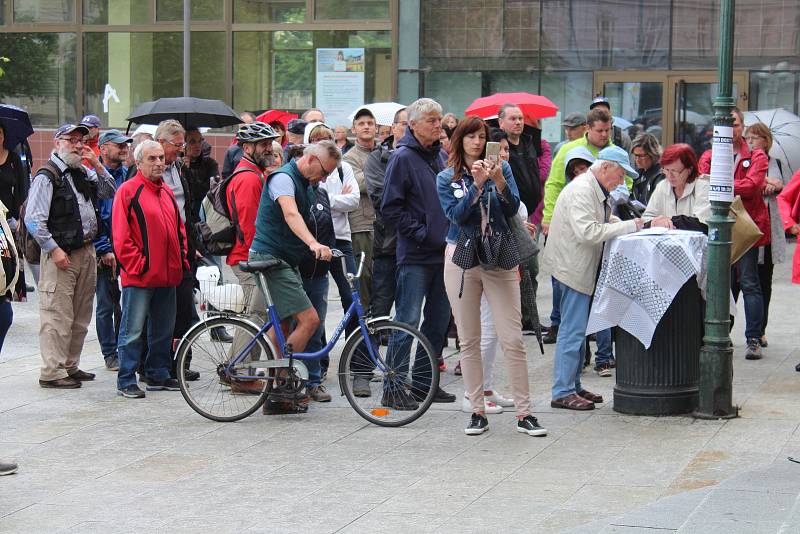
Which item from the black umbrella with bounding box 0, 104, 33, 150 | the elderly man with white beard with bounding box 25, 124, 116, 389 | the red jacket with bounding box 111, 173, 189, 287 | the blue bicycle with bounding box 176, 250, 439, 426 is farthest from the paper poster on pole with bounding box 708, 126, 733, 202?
the black umbrella with bounding box 0, 104, 33, 150

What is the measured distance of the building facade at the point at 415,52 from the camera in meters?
21.1

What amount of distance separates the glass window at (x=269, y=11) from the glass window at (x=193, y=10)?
1.12 feet

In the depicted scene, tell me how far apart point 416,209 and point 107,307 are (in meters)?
3.05

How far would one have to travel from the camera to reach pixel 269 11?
Result: 23.2m

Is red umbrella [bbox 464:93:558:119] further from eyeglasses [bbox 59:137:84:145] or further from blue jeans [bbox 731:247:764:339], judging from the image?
eyeglasses [bbox 59:137:84:145]

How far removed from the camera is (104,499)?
6.75 m

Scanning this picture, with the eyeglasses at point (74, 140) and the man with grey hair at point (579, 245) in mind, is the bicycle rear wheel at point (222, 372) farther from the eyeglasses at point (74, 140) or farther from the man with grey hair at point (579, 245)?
the eyeglasses at point (74, 140)

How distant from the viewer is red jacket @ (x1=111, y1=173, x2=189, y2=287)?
370 inches

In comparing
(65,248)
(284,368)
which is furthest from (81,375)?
(284,368)

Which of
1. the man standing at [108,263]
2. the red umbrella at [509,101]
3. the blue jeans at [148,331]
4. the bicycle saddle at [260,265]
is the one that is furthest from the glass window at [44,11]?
the bicycle saddle at [260,265]

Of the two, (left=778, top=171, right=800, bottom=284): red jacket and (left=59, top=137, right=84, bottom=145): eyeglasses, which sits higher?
(left=59, top=137, right=84, bottom=145): eyeglasses

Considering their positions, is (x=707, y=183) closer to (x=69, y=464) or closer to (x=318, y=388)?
(x=318, y=388)

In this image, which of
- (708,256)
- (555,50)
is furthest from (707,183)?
(555,50)

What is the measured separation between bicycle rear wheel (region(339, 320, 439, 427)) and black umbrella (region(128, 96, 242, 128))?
5.16 meters
